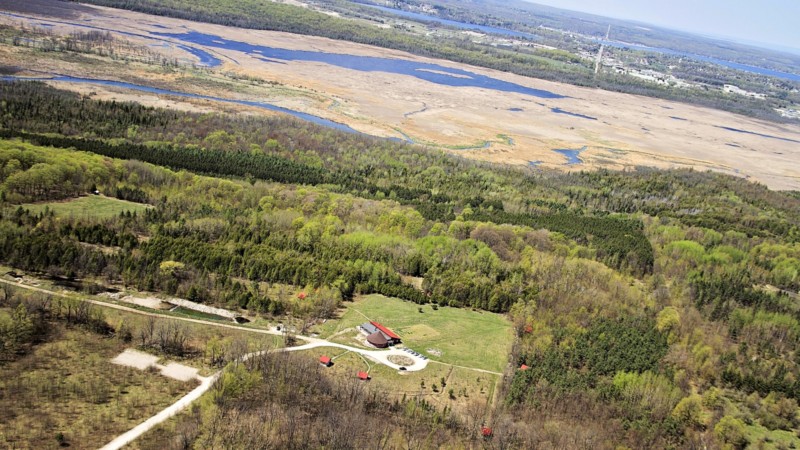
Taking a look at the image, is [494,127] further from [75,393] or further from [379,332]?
[75,393]

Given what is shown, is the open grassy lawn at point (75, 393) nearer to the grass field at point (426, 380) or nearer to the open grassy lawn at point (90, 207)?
the grass field at point (426, 380)

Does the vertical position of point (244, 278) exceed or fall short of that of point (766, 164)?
it falls short

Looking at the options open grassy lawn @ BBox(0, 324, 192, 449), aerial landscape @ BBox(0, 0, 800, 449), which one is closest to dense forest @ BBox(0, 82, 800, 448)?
aerial landscape @ BBox(0, 0, 800, 449)

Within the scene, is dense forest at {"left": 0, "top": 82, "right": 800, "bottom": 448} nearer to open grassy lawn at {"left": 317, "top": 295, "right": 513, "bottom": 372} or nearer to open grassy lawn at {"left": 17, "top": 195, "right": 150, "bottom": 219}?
open grassy lawn at {"left": 317, "top": 295, "right": 513, "bottom": 372}

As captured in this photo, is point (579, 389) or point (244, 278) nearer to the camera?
point (579, 389)

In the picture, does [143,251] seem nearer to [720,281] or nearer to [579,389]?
[579,389]

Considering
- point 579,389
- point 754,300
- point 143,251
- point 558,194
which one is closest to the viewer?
point 579,389

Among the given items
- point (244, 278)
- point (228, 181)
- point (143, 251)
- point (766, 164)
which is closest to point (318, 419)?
point (244, 278)
